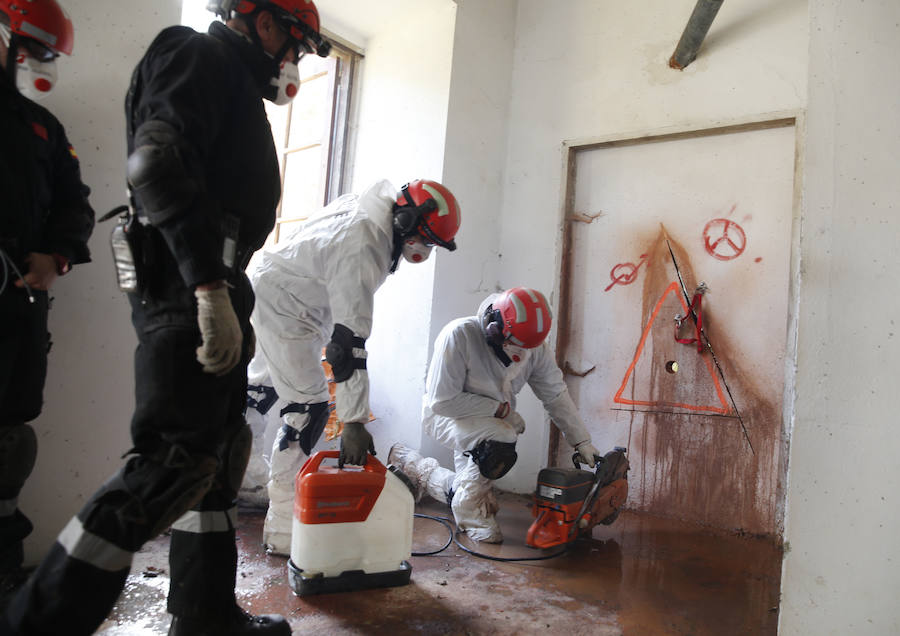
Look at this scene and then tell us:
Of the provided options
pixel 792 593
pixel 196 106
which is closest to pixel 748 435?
pixel 792 593

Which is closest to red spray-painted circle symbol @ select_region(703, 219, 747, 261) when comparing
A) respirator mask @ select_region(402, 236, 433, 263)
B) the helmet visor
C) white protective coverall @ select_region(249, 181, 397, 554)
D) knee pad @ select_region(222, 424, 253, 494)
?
respirator mask @ select_region(402, 236, 433, 263)

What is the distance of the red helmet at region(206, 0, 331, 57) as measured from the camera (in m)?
1.57

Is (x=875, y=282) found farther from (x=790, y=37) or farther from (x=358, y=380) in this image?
(x=790, y=37)

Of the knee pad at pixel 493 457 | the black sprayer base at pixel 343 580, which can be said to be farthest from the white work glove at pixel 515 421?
the black sprayer base at pixel 343 580

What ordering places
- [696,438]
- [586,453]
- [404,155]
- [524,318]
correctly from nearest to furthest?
[524,318] → [586,453] → [696,438] → [404,155]

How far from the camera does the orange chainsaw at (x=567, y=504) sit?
285 centimetres

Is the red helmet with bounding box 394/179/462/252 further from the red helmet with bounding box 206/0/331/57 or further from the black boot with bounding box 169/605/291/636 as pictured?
the black boot with bounding box 169/605/291/636

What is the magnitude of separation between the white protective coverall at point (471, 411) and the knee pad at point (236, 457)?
5.28ft

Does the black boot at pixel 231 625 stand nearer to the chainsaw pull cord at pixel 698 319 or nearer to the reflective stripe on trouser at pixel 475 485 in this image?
the reflective stripe on trouser at pixel 475 485

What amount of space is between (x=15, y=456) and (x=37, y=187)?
0.83 meters

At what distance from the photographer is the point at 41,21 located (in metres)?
1.81

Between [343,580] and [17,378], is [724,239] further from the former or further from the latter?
[17,378]

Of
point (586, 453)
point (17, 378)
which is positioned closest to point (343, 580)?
point (17, 378)

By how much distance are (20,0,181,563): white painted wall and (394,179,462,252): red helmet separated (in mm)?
1143
